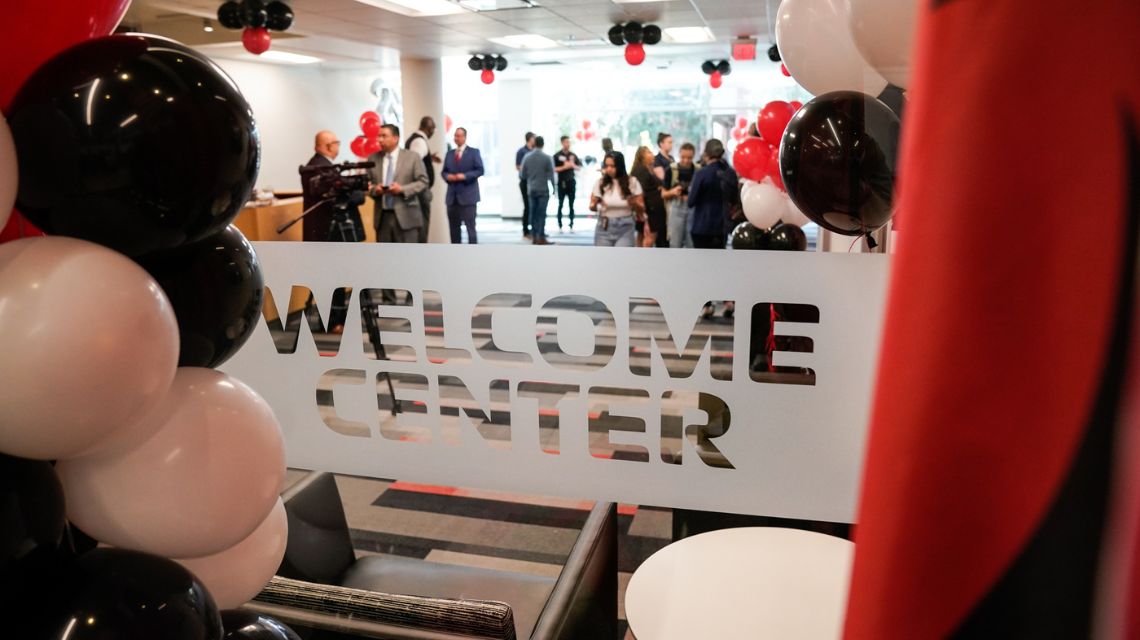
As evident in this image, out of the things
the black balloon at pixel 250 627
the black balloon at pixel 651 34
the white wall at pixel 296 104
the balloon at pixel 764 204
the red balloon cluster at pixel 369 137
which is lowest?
the black balloon at pixel 250 627

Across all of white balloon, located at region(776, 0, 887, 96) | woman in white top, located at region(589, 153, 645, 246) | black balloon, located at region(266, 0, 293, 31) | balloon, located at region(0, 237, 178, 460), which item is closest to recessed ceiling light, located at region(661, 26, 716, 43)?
woman in white top, located at region(589, 153, 645, 246)

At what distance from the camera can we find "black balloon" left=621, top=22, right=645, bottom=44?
8602 millimetres

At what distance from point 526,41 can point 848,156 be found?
906 centimetres

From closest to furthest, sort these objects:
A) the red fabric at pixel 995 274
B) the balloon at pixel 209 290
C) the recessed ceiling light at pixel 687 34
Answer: the red fabric at pixel 995 274 → the balloon at pixel 209 290 → the recessed ceiling light at pixel 687 34

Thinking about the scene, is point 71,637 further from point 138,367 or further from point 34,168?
point 34,168

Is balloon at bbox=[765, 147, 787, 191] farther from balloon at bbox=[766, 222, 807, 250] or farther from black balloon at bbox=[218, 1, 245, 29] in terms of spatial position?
black balloon at bbox=[218, 1, 245, 29]

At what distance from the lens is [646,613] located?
5.34 feet

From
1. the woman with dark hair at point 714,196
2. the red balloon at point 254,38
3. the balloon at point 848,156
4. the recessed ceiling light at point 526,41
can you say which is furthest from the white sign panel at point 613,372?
the recessed ceiling light at point 526,41

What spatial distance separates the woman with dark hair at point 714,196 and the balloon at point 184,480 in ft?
17.3

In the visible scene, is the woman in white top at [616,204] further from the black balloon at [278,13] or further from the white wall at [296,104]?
the white wall at [296,104]

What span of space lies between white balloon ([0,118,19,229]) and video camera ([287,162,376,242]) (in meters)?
4.57

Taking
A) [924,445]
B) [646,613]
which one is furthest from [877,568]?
[646,613]

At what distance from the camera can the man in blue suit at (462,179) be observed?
28.4 feet

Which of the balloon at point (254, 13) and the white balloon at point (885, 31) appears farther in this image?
the balloon at point (254, 13)
